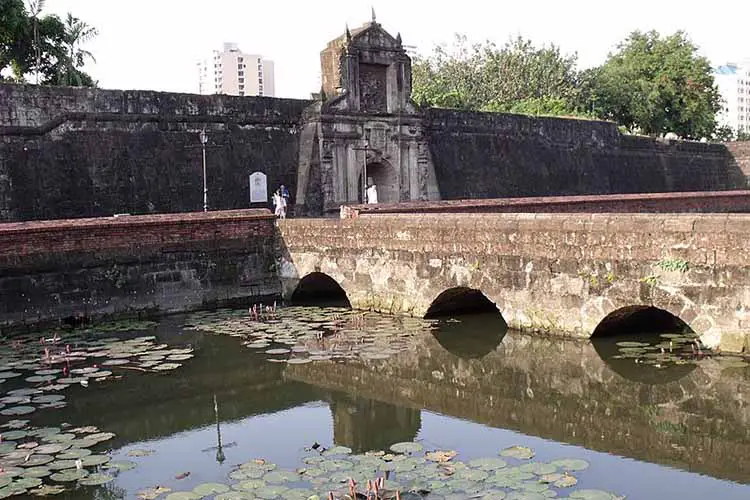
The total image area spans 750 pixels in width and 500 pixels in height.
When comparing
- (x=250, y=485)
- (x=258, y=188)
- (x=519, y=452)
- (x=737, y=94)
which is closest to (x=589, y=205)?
(x=258, y=188)

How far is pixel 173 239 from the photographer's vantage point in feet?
40.4

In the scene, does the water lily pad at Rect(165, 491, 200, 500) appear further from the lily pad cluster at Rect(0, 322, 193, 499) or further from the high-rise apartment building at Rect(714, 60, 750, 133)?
the high-rise apartment building at Rect(714, 60, 750, 133)

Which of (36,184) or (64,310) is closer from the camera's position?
(64,310)

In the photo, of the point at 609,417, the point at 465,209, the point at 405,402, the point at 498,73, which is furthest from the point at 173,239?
the point at 498,73

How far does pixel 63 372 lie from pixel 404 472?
460cm

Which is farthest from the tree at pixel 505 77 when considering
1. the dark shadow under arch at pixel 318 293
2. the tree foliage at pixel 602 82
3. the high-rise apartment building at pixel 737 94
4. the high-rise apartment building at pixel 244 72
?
the high-rise apartment building at pixel 737 94

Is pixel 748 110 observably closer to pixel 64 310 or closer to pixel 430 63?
pixel 430 63

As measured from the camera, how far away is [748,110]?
428 ft

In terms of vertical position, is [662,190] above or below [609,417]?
above

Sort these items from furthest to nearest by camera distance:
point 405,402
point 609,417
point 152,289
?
1. point 152,289
2. point 405,402
3. point 609,417

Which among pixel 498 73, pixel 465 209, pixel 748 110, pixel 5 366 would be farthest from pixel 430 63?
pixel 748 110

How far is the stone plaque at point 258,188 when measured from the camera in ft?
59.8

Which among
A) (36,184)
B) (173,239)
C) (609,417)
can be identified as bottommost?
(609,417)

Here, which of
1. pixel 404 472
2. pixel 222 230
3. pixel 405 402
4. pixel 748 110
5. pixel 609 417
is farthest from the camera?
pixel 748 110
